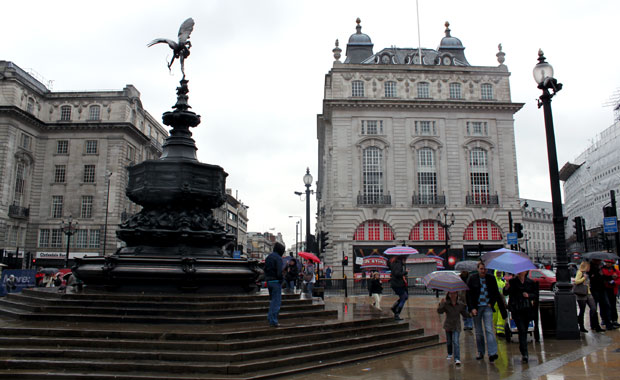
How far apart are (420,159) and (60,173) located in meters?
38.4

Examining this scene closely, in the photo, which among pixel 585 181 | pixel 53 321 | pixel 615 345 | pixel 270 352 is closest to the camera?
pixel 270 352

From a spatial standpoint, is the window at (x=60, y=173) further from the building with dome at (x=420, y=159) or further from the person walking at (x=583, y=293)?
the person walking at (x=583, y=293)

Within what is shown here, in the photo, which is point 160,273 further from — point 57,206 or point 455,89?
Result: point 57,206

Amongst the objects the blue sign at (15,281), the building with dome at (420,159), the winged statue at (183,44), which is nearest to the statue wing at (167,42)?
the winged statue at (183,44)

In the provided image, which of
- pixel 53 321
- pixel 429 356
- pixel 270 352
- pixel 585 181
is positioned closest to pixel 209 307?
pixel 270 352

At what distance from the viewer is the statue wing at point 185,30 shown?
43.4 feet

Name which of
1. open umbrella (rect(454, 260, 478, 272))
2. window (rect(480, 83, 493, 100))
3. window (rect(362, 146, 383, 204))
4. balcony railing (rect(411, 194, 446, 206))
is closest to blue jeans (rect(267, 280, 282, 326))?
open umbrella (rect(454, 260, 478, 272))

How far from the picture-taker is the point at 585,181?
7062cm

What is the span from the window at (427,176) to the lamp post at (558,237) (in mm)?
34953

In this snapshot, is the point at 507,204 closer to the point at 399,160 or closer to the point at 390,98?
the point at 399,160

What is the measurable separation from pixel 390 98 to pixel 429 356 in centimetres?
4072

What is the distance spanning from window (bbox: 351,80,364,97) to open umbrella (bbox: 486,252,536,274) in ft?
131

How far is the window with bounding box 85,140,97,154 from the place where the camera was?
166ft

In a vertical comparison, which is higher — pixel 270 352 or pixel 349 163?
pixel 349 163
